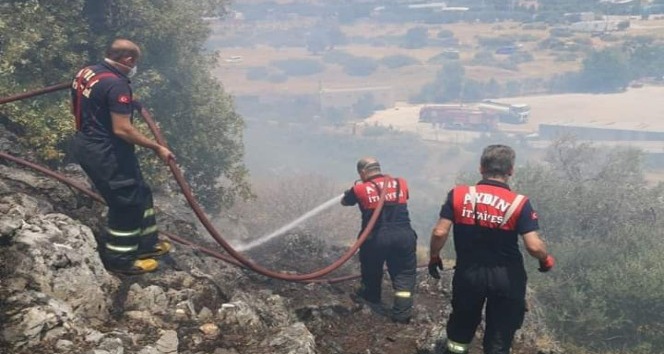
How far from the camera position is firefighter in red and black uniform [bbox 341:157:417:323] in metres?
8.06

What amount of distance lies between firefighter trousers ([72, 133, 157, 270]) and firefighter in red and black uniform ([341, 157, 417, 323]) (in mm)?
3007

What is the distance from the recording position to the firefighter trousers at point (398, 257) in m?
7.96

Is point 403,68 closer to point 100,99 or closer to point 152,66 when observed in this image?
point 152,66

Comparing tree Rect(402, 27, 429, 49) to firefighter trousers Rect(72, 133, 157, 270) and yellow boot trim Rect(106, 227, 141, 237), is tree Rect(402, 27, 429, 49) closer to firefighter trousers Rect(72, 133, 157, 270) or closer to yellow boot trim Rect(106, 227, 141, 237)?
firefighter trousers Rect(72, 133, 157, 270)

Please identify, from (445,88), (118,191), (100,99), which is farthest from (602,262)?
(445,88)

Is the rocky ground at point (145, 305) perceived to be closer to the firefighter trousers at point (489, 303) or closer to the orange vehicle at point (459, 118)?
the firefighter trousers at point (489, 303)

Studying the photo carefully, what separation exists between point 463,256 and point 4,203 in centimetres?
454

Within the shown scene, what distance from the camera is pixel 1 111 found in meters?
9.37

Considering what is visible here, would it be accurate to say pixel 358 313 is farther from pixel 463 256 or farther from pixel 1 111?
pixel 1 111

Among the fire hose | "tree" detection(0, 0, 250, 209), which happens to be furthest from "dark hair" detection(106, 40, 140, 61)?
"tree" detection(0, 0, 250, 209)

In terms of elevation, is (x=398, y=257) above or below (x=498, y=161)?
below

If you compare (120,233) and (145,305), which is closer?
(145,305)

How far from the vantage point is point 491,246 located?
5398 mm

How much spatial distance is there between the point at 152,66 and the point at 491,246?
588 inches
